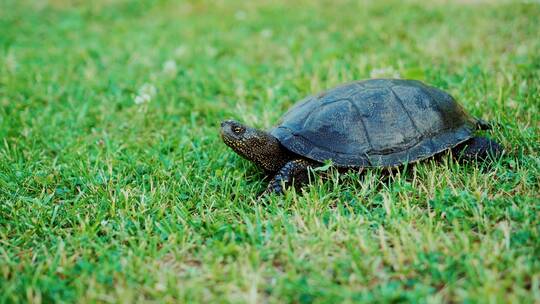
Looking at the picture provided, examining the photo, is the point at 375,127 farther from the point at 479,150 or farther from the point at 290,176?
the point at 479,150

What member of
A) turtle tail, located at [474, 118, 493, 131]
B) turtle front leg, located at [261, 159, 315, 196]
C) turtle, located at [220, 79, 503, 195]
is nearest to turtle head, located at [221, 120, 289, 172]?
turtle, located at [220, 79, 503, 195]

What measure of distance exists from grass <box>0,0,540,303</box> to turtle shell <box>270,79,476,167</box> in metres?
0.14

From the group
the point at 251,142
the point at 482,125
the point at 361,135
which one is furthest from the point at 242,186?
the point at 482,125

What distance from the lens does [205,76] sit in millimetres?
5387

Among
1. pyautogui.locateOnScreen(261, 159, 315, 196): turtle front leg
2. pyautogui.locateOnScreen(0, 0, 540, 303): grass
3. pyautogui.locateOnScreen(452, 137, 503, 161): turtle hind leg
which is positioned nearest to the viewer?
pyautogui.locateOnScreen(0, 0, 540, 303): grass

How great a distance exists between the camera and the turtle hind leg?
3236 millimetres

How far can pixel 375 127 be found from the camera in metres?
3.12

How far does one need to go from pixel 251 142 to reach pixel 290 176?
0.34 m

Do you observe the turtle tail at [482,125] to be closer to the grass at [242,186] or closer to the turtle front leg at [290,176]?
the grass at [242,186]

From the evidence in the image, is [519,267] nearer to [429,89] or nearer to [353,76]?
[429,89]

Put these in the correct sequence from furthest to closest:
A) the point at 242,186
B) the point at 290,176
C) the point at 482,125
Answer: the point at 482,125, the point at 242,186, the point at 290,176

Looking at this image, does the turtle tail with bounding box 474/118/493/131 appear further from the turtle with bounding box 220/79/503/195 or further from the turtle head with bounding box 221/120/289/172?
the turtle head with bounding box 221/120/289/172

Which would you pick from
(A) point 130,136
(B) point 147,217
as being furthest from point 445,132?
(A) point 130,136

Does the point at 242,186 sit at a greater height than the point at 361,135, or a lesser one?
lesser
